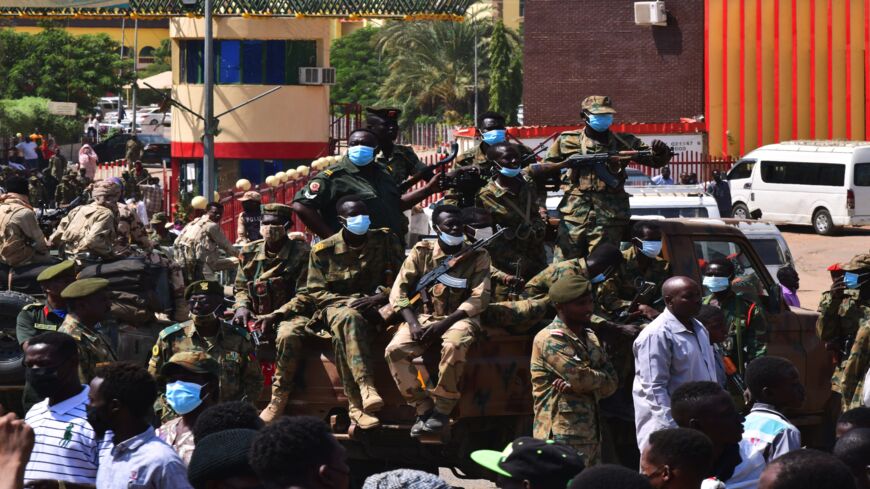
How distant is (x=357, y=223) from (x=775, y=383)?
3.25m

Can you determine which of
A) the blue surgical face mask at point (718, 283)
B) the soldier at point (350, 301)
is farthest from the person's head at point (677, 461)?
the blue surgical face mask at point (718, 283)

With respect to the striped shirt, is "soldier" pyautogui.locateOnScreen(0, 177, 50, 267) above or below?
above

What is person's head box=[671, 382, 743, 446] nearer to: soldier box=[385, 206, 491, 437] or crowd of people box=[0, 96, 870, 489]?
crowd of people box=[0, 96, 870, 489]

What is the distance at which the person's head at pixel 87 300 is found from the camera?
310 inches

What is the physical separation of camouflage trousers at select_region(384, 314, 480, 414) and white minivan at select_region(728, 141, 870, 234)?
75.6ft

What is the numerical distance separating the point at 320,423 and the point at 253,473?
325mm

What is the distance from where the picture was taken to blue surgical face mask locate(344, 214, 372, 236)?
29.5ft

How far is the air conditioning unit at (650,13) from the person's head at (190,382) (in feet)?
113

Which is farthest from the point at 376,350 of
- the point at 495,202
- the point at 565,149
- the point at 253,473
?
the point at 253,473

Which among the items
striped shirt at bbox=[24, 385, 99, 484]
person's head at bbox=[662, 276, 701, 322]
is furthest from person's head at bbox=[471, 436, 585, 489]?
person's head at bbox=[662, 276, 701, 322]

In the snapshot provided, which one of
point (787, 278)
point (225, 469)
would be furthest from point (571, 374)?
point (787, 278)

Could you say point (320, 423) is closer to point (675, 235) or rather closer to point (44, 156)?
point (675, 235)

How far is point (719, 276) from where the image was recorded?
930 centimetres

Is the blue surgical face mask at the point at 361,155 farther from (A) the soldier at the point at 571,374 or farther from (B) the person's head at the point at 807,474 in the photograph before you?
(B) the person's head at the point at 807,474
